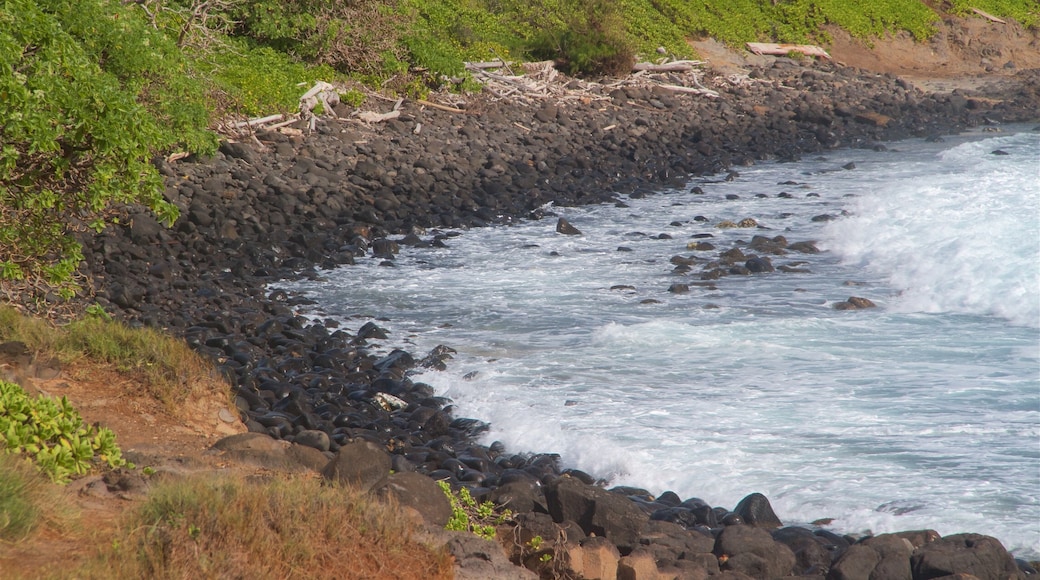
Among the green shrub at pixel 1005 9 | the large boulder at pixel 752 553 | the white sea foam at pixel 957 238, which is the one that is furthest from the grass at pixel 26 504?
the green shrub at pixel 1005 9

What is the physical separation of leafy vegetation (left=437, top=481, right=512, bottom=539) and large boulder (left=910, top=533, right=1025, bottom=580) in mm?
2366

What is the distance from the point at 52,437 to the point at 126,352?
215 centimetres

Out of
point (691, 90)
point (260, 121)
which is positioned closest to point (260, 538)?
point (260, 121)

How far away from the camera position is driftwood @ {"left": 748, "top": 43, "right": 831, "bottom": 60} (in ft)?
103

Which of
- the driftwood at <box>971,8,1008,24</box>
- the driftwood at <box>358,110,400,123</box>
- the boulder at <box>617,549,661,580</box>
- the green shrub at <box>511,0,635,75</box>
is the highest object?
the driftwood at <box>971,8,1008,24</box>

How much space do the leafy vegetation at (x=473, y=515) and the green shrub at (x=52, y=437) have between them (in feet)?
5.76

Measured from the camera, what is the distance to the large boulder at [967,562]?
5402 millimetres

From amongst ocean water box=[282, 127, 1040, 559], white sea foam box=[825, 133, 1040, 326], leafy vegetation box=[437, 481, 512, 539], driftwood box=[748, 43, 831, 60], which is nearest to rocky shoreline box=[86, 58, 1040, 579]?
leafy vegetation box=[437, 481, 512, 539]

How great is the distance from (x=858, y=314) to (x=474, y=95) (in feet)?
39.7

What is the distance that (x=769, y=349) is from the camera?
9828 mm

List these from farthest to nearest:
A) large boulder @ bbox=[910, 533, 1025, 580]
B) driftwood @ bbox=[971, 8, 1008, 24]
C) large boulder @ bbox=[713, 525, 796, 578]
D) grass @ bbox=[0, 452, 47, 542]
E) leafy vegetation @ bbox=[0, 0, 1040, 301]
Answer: driftwood @ bbox=[971, 8, 1008, 24]
leafy vegetation @ bbox=[0, 0, 1040, 301]
large boulder @ bbox=[713, 525, 796, 578]
large boulder @ bbox=[910, 533, 1025, 580]
grass @ bbox=[0, 452, 47, 542]

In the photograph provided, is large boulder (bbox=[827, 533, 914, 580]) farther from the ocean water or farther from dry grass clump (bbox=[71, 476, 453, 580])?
dry grass clump (bbox=[71, 476, 453, 580])

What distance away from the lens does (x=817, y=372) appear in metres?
9.12

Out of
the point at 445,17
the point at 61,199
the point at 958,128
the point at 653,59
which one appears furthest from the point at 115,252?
the point at 958,128
